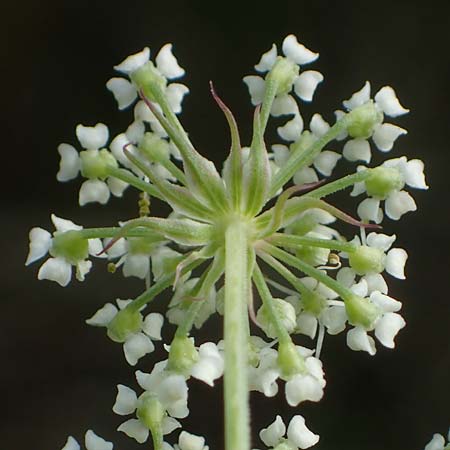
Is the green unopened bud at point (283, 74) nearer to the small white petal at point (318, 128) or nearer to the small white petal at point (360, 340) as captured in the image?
the small white petal at point (318, 128)

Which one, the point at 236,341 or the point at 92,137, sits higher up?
the point at 92,137

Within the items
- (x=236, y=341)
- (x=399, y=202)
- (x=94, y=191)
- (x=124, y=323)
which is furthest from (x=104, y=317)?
(x=399, y=202)

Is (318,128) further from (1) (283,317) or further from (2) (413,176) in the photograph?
(1) (283,317)

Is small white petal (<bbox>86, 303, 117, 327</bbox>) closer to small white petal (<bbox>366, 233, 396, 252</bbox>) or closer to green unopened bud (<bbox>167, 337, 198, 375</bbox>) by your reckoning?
green unopened bud (<bbox>167, 337, 198, 375</bbox>)

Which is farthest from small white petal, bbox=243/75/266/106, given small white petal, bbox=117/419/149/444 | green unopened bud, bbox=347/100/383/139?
small white petal, bbox=117/419/149/444

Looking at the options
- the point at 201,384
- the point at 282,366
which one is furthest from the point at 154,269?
the point at 201,384

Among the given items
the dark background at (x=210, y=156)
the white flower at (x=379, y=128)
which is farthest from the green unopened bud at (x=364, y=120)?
the dark background at (x=210, y=156)

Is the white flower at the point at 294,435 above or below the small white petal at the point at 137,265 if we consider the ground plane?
below

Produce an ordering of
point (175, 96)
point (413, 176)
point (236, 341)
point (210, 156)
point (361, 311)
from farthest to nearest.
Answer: point (210, 156) → point (175, 96) → point (413, 176) → point (361, 311) → point (236, 341)

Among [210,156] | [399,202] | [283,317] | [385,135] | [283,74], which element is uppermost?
[210,156]
